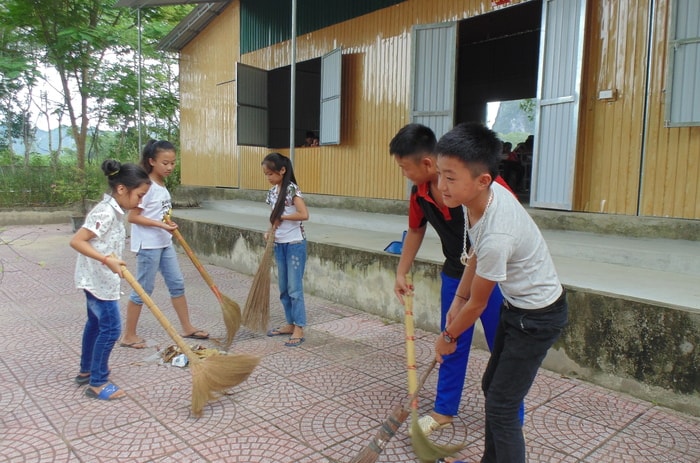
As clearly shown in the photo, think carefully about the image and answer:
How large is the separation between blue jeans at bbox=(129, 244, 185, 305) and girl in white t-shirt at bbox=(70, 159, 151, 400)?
84 cm

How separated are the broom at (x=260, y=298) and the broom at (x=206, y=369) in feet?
3.81

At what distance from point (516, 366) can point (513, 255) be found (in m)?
0.41

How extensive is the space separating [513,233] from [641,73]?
401 cm

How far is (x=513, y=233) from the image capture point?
1681 mm

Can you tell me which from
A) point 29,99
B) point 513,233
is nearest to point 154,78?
point 29,99

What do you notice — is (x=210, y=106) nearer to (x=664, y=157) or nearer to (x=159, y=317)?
(x=664, y=157)

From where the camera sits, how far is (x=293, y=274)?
3959 mm

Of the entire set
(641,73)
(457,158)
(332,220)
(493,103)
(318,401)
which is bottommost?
(318,401)

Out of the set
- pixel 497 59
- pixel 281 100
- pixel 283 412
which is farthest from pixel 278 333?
pixel 497 59

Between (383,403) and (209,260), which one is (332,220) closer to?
(209,260)

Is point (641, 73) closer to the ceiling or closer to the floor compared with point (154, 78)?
closer to the floor

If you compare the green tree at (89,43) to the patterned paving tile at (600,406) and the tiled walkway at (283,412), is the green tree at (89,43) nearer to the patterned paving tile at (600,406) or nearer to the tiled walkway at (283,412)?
the tiled walkway at (283,412)

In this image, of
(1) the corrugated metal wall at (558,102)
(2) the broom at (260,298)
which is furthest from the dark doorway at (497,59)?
(2) the broom at (260,298)

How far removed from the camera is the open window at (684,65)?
422 cm
